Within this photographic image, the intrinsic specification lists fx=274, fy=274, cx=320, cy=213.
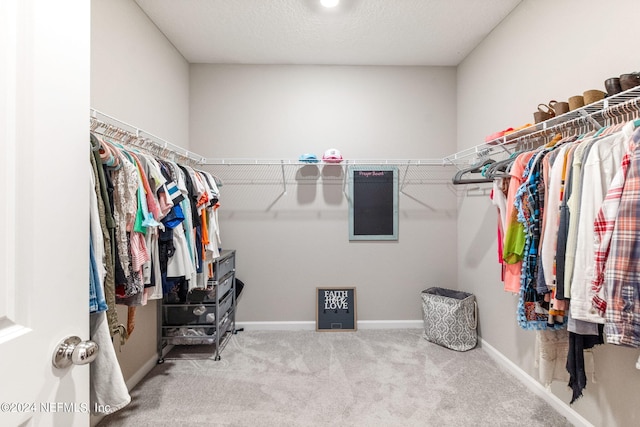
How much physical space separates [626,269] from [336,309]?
2226 mm

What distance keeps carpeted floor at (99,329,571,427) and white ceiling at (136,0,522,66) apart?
2.72 m

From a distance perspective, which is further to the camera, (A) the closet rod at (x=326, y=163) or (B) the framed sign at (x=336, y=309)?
(B) the framed sign at (x=336, y=309)

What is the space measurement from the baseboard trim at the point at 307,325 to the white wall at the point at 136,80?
0.89 metres

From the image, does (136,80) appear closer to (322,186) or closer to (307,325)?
(322,186)

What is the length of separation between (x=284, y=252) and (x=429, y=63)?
2448 mm

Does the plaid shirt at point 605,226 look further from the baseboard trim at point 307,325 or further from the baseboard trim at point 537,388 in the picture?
the baseboard trim at point 307,325

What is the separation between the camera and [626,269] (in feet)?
2.95

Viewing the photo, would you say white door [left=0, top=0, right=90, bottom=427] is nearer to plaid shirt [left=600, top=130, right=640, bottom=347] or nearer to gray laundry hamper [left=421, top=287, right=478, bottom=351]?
plaid shirt [left=600, top=130, right=640, bottom=347]

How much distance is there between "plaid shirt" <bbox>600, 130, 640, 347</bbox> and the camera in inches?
34.9

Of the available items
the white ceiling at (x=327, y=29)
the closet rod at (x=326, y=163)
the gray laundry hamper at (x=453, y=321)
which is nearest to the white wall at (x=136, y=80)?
the white ceiling at (x=327, y=29)

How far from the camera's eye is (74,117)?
2.04 feet

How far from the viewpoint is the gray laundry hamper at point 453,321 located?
93.7 inches

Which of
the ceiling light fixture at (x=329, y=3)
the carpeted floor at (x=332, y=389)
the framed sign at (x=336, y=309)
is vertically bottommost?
the carpeted floor at (x=332, y=389)

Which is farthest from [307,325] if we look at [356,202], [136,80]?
[136,80]
